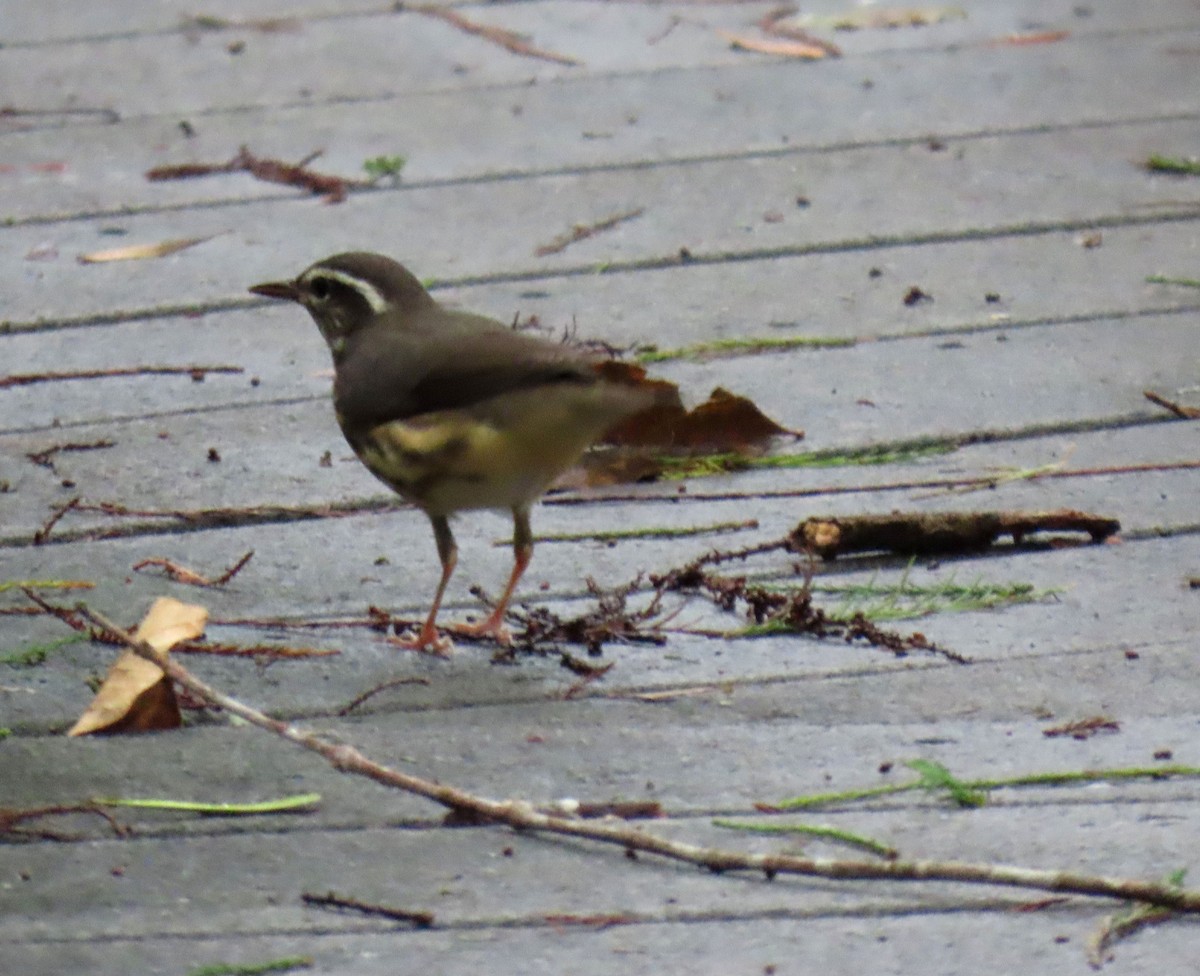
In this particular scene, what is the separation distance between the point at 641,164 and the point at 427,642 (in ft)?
8.74

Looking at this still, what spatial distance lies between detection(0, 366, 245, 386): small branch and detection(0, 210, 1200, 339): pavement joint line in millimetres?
305

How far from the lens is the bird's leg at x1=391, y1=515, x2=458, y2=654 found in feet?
12.0

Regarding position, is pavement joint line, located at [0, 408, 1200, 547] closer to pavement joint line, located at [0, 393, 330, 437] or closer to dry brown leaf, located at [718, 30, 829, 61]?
pavement joint line, located at [0, 393, 330, 437]

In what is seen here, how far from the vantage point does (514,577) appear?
3.87 meters

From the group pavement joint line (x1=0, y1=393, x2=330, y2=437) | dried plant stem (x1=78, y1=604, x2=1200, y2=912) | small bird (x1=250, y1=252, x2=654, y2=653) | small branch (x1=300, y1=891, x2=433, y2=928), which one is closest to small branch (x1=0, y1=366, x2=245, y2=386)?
pavement joint line (x1=0, y1=393, x2=330, y2=437)

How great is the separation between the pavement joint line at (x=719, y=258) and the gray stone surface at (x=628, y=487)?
0.01m

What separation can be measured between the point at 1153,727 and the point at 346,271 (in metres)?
1.85

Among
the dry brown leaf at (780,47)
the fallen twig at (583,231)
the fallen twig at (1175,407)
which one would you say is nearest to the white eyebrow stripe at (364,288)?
the fallen twig at (583,231)

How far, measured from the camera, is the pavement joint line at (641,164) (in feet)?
19.1

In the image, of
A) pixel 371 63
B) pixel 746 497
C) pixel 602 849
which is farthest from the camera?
pixel 371 63

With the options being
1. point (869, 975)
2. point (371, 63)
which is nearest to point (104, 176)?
point (371, 63)

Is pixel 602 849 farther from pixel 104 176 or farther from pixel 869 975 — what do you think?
pixel 104 176

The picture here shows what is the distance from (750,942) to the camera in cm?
258

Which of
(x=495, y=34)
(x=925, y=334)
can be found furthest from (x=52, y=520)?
(x=495, y=34)
